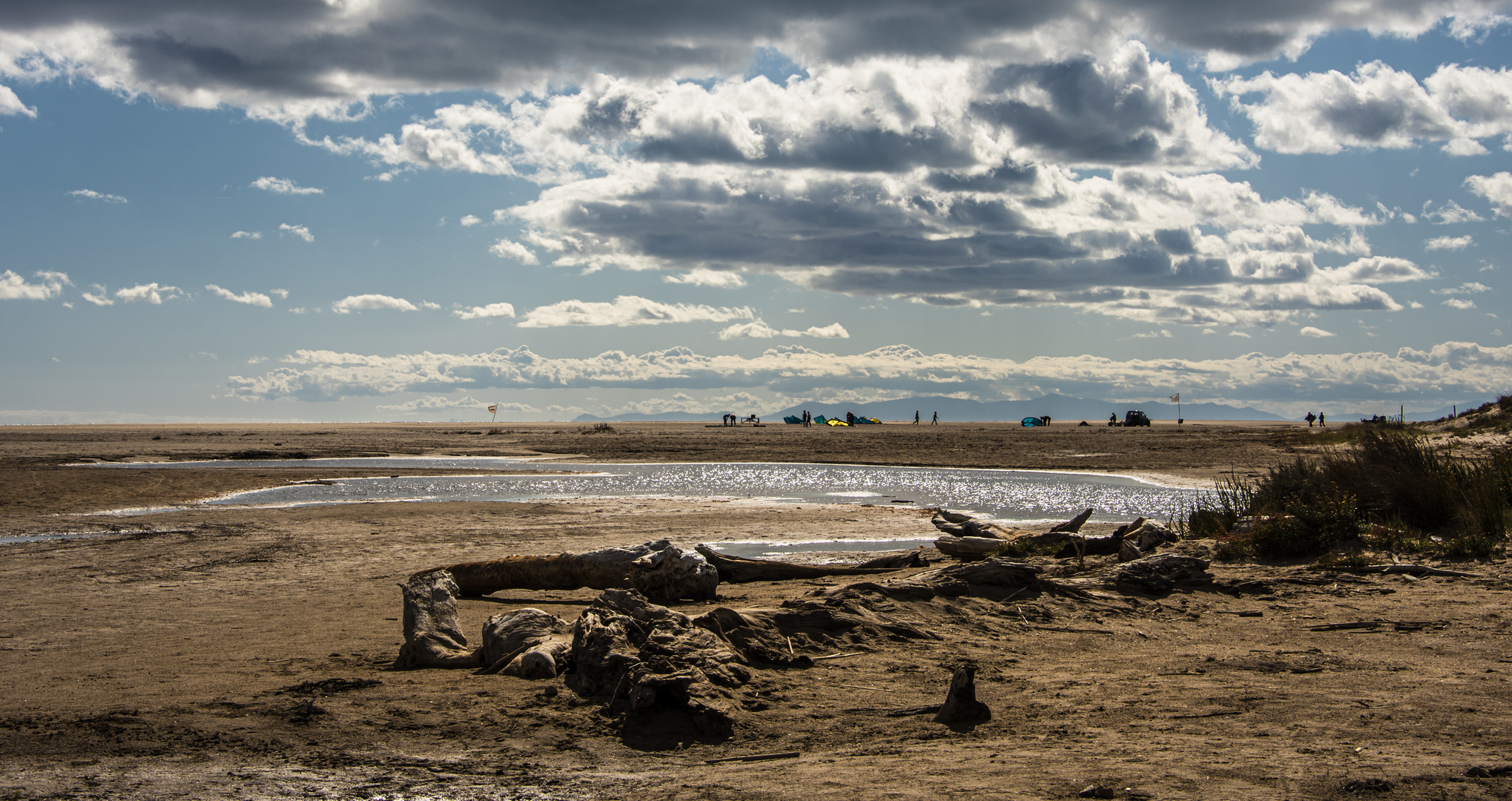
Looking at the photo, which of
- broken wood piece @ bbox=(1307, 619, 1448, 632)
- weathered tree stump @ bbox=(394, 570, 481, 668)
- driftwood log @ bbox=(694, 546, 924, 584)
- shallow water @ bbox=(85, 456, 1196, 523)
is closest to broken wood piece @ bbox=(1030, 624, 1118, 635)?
broken wood piece @ bbox=(1307, 619, 1448, 632)

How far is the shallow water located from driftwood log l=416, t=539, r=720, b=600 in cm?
1155

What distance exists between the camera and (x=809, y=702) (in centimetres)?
709

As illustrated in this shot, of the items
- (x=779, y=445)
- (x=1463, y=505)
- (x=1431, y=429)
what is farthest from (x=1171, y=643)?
(x=779, y=445)

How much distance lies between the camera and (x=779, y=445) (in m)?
57.1

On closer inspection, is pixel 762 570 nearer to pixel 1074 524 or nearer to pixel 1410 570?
pixel 1074 524

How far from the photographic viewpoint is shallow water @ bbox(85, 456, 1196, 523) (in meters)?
24.9

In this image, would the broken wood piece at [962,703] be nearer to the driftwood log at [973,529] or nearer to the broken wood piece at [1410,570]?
the broken wood piece at [1410,570]

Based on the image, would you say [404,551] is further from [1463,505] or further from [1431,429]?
[1431,429]

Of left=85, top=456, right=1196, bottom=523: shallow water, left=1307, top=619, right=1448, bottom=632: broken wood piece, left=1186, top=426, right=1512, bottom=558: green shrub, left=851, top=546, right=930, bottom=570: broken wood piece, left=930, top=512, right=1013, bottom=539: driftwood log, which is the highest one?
left=1186, top=426, right=1512, bottom=558: green shrub

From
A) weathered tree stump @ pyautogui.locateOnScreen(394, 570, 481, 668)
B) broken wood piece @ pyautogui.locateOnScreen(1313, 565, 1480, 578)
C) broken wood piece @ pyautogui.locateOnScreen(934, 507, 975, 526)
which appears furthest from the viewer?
broken wood piece @ pyautogui.locateOnScreen(934, 507, 975, 526)

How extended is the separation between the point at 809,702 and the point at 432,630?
3.66 metres

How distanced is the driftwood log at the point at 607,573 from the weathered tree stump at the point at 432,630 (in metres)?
2.69

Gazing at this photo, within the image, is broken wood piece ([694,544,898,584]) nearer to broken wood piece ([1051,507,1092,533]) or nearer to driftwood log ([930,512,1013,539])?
driftwood log ([930,512,1013,539])

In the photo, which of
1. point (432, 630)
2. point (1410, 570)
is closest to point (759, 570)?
point (432, 630)
